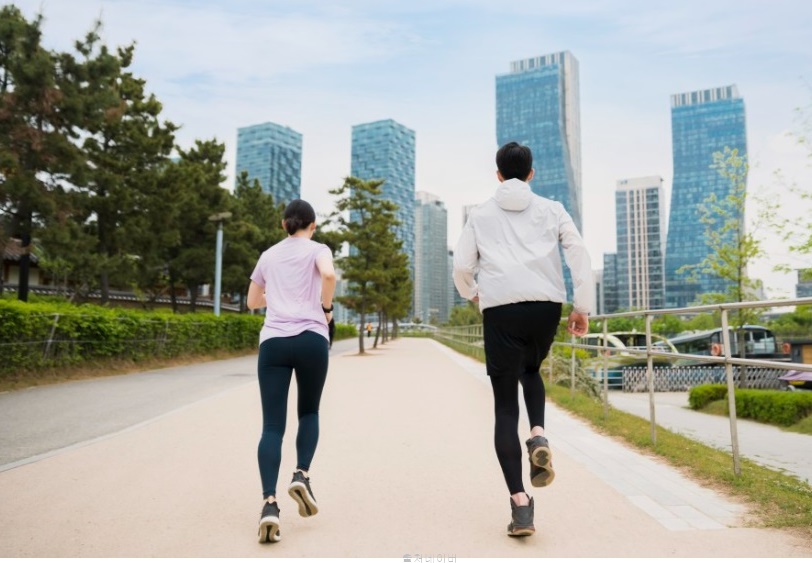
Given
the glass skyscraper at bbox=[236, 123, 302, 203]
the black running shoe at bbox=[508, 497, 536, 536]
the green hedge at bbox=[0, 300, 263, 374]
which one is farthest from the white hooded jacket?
the glass skyscraper at bbox=[236, 123, 302, 203]

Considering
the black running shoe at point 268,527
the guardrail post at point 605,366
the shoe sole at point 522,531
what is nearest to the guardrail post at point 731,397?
the shoe sole at point 522,531

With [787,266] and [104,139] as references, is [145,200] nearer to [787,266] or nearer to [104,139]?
[104,139]

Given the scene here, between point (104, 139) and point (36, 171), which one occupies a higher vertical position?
point (104, 139)

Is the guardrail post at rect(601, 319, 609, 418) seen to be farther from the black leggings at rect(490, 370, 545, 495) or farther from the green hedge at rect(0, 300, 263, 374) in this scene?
the green hedge at rect(0, 300, 263, 374)

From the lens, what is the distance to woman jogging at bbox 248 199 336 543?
326cm

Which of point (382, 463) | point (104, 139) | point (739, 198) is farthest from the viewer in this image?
point (104, 139)

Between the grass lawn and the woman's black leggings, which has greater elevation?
the woman's black leggings

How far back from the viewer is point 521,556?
112 inches

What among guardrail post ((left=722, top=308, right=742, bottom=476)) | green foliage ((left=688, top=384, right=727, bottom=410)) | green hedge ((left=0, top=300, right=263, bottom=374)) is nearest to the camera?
guardrail post ((left=722, top=308, right=742, bottom=476))

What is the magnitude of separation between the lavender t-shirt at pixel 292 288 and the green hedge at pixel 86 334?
9279 millimetres

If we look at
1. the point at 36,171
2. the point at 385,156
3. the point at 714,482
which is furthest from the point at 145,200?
the point at 385,156

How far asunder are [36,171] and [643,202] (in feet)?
410

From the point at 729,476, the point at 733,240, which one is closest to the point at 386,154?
the point at 733,240

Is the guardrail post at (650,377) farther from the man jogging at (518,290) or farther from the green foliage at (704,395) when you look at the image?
the green foliage at (704,395)
